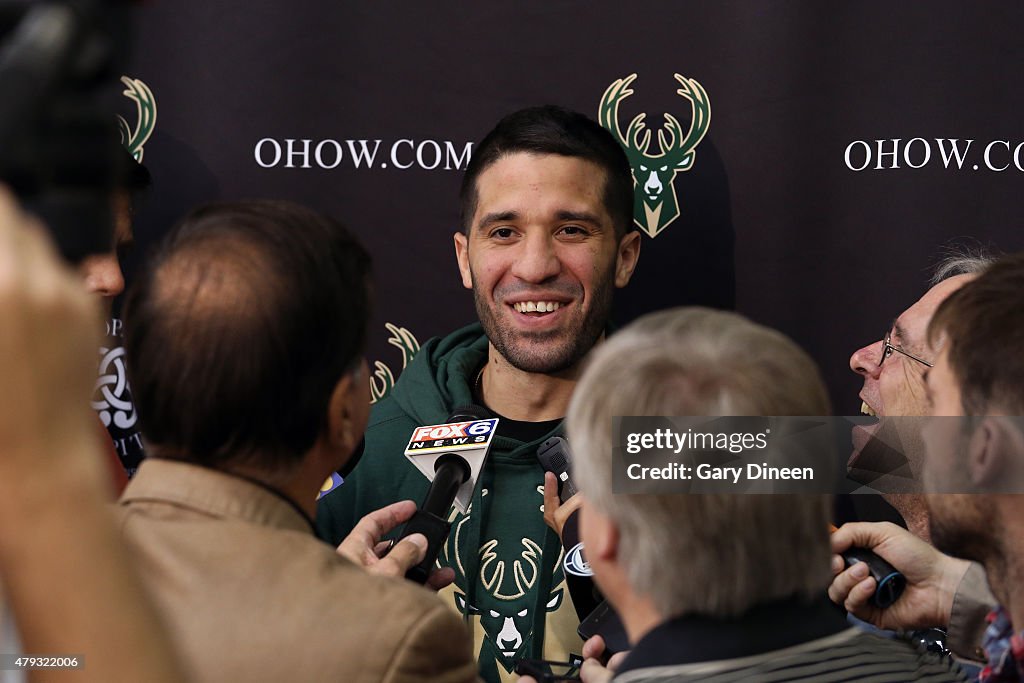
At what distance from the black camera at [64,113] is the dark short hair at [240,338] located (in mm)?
668

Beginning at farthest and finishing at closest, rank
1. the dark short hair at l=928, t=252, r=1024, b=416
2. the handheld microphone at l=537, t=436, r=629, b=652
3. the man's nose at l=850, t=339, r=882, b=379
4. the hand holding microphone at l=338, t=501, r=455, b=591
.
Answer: the man's nose at l=850, t=339, r=882, b=379
the handheld microphone at l=537, t=436, r=629, b=652
the hand holding microphone at l=338, t=501, r=455, b=591
the dark short hair at l=928, t=252, r=1024, b=416

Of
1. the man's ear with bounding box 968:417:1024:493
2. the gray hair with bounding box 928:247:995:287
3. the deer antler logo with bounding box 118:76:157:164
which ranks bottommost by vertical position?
the man's ear with bounding box 968:417:1024:493

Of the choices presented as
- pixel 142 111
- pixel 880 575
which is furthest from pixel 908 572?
pixel 142 111

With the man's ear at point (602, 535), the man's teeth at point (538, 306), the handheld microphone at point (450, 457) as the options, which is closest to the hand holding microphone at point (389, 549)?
the handheld microphone at point (450, 457)

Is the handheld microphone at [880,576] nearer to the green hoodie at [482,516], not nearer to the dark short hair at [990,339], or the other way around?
the dark short hair at [990,339]

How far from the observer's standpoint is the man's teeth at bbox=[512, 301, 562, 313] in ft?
8.39

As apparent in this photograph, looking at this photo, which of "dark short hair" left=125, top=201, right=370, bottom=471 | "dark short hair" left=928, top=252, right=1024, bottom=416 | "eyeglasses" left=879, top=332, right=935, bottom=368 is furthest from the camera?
"eyeglasses" left=879, top=332, right=935, bottom=368

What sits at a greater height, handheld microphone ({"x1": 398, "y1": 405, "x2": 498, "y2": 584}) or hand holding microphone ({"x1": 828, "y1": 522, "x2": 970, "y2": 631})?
handheld microphone ({"x1": 398, "y1": 405, "x2": 498, "y2": 584})

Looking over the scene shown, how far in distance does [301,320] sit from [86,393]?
70 centimetres

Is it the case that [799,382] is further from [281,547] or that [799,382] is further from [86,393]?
[86,393]

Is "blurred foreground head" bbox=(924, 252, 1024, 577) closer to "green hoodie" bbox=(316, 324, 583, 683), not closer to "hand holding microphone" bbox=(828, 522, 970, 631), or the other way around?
"hand holding microphone" bbox=(828, 522, 970, 631)

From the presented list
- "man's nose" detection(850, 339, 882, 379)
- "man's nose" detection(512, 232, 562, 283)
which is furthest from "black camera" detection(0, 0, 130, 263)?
"man's nose" detection(850, 339, 882, 379)

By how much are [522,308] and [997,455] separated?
1.29m

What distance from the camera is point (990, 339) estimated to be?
4.66 ft
